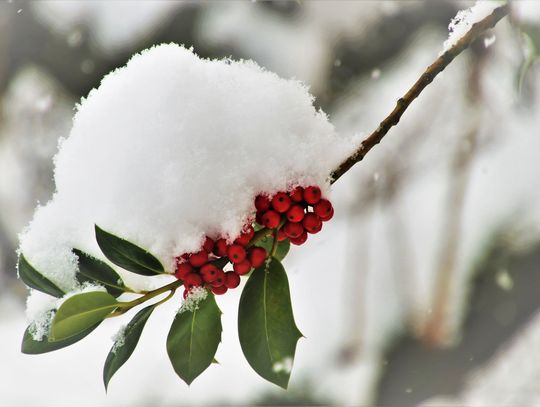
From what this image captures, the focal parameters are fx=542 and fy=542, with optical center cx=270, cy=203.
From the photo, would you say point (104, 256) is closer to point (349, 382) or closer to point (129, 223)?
point (129, 223)

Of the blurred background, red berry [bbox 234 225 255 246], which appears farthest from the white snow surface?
the blurred background

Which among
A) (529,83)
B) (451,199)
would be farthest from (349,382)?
(529,83)

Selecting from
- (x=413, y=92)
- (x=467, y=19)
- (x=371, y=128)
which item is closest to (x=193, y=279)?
(x=413, y=92)

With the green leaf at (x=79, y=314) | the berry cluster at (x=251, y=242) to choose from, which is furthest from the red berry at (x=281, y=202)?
the green leaf at (x=79, y=314)

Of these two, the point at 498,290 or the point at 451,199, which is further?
the point at 498,290

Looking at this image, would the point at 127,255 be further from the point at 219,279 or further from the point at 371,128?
the point at 371,128

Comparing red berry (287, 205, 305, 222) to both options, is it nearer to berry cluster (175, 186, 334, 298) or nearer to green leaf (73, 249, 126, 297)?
berry cluster (175, 186, 334, 298)

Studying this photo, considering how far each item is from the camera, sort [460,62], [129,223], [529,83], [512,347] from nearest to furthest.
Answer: [129,223] < [529,83] < [460,62] < [512,347]
